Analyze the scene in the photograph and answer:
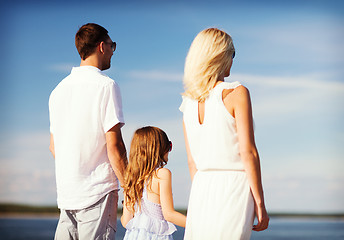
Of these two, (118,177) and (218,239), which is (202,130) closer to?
(218,239)

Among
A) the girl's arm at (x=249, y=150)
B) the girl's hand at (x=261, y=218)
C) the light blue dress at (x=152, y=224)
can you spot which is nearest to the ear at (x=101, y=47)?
the light blue dress at (x=152, y=224)

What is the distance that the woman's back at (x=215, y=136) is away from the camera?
2281 mm

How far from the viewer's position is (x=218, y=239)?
7.46 ft

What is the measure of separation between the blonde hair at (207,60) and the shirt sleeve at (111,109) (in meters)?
0.57

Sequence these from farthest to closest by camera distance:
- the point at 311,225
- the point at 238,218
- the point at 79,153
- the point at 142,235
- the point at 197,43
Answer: the point at 311,225 < the point at 142,235 < the point at 79,153 < the point at 197,43 < the point at 238,218

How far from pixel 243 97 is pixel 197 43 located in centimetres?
35

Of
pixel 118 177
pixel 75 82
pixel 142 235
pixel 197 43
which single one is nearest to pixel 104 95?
pixel 75 82

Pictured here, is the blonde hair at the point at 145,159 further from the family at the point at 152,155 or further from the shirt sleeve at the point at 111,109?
the shirt sleeve at the point at 111,109

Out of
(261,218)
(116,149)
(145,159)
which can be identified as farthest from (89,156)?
(261,218)

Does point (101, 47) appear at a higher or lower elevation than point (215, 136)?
higher

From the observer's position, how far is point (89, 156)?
284 cm

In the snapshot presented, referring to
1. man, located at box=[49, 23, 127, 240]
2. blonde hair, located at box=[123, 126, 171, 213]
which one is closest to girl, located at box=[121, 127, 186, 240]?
blonde hair, located at box=[123, 126, 171, 213]

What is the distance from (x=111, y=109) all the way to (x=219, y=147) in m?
0.78

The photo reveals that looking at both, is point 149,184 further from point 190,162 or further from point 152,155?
point 190,162
